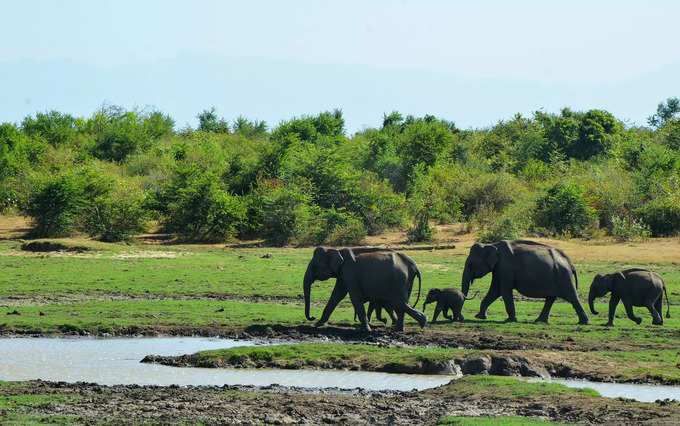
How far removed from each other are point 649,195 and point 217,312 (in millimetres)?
30022

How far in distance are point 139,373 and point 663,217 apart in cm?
3261

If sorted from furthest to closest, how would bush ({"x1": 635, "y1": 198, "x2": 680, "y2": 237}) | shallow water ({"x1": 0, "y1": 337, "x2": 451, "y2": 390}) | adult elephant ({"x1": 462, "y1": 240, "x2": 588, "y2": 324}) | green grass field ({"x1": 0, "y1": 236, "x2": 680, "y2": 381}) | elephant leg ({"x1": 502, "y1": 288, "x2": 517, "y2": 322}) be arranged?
1. bush ({"x1": 635, "y1": 198, "x2": 680, "y2": 237})
2. adult elephant ({"x1": 462, "y1": 240, "x2": 588, "y2": 324})
3. elephant leg ({"x1": 502, "y1": 288, "x2": 517, "y2": 322})
4. green grass field ({"x1": 0, "y1": 236, "x2": 680, "y2": 381})
5. shallow water ({"x1": 0, "y1": 337, "x2": 451, "y2": 390})

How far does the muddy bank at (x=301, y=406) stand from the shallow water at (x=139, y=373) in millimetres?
913

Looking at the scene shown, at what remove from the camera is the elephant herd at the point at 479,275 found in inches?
736

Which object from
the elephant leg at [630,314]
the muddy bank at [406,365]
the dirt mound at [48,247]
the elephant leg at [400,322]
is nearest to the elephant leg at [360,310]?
the elephant leg at [400,322]

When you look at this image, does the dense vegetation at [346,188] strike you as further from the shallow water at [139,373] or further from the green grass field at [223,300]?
the shallow water at [139,373]

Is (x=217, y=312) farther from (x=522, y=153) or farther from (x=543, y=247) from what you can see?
(x=522, y=153)

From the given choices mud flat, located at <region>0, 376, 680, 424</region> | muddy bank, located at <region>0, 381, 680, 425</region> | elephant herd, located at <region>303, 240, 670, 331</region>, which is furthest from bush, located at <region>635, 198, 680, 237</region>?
muddy bank, located at <region>0, 381, 680, 425</region>

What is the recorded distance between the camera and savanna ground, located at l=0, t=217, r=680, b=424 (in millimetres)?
12203

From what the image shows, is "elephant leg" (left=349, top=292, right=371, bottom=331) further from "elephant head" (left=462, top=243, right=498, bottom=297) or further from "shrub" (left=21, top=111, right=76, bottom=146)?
"shrub" (left=21, top=111, right=76, bottom=146)

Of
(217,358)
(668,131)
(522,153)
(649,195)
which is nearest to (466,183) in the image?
(649,195)

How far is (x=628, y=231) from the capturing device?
133 ft

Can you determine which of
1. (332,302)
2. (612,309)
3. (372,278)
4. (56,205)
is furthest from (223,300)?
(56,205)

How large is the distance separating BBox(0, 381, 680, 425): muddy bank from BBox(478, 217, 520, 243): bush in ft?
86.6
